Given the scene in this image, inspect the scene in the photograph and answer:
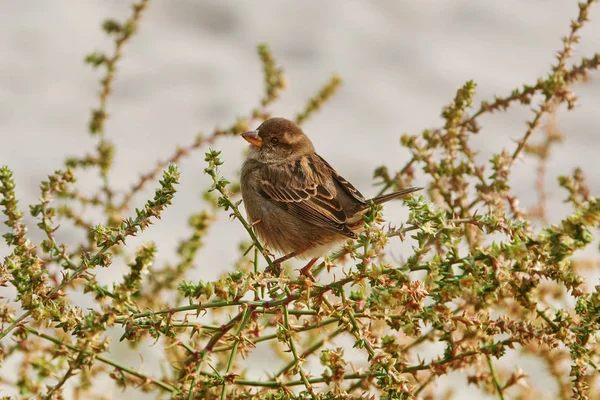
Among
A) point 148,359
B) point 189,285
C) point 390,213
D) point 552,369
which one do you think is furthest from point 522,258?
point 390,213

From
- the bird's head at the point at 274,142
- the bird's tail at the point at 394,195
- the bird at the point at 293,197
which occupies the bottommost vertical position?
the bird's tail at the point at 394,195

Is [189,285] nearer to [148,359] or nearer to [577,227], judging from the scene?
[577,227]

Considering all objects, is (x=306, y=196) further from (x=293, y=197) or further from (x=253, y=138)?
(x=253, y=138)

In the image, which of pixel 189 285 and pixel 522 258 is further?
pixel 189 285

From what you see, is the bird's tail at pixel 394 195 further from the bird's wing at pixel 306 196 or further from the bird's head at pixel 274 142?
the bird's head at pixel 274 142

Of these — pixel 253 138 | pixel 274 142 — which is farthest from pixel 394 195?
pixel 274 142

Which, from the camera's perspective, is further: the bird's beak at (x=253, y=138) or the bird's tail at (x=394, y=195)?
the bird's beak at (x=253, y=138)

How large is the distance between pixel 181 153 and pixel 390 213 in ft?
8.13

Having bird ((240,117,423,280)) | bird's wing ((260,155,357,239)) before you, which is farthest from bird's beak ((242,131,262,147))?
bird's wing ((260,155,357,239))

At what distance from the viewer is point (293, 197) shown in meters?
4.69

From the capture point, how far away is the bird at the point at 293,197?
4.50 metres

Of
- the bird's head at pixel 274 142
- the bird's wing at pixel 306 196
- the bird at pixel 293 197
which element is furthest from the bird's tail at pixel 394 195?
the bird's head at pixel 274 142

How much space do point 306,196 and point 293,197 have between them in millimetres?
81

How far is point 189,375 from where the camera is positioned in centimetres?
230
